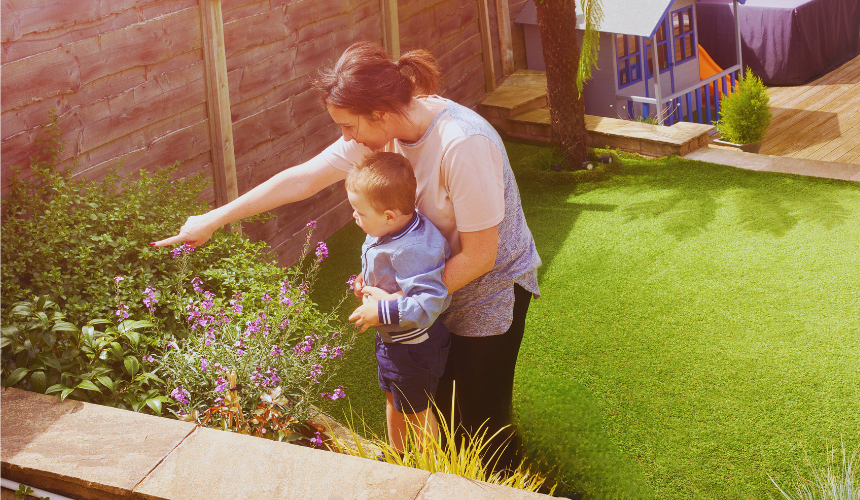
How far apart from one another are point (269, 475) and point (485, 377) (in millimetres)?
796

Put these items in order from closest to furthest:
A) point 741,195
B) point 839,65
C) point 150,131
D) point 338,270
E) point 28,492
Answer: point 28,492
point 150,131
point 338,270
point 741,195
point 839,65

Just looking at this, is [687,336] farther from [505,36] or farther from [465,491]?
[505,36]

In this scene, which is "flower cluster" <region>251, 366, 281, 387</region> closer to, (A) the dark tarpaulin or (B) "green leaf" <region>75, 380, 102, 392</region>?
(B) "green leaf" <region>75, 380, 102, 392</region>

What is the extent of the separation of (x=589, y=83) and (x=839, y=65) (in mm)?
4333

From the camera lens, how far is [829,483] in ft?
9.87

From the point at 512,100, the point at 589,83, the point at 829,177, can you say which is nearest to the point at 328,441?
the point at 829,177

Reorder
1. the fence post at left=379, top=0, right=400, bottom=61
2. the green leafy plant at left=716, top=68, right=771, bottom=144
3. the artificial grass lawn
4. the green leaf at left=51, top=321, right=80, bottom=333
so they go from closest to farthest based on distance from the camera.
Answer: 1. the green leaf at left=51, top=321, right=80, bottom=333
2. the artificial grass lawn
3. the fence post at left=379, top=0, right=400, bottom=61
4. the green leafy plant at left=716, top=68, right=771, bottom=144

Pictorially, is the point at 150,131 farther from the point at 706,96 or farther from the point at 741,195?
the point at 706,96

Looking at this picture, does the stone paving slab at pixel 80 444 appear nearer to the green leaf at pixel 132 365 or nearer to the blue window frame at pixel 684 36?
the green leaf at pixel 132 365

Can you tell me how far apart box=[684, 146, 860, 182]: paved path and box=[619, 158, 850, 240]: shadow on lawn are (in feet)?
0.45

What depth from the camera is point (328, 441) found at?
314 cm

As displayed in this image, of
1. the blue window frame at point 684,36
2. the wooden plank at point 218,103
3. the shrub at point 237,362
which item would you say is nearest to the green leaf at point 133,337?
the shrub at point 237,362

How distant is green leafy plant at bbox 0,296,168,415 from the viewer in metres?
2.71

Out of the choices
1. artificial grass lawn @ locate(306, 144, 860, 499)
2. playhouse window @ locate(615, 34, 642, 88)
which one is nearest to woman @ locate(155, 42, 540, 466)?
artificial grass lawn @ locate(306, 144, 860, 499)
